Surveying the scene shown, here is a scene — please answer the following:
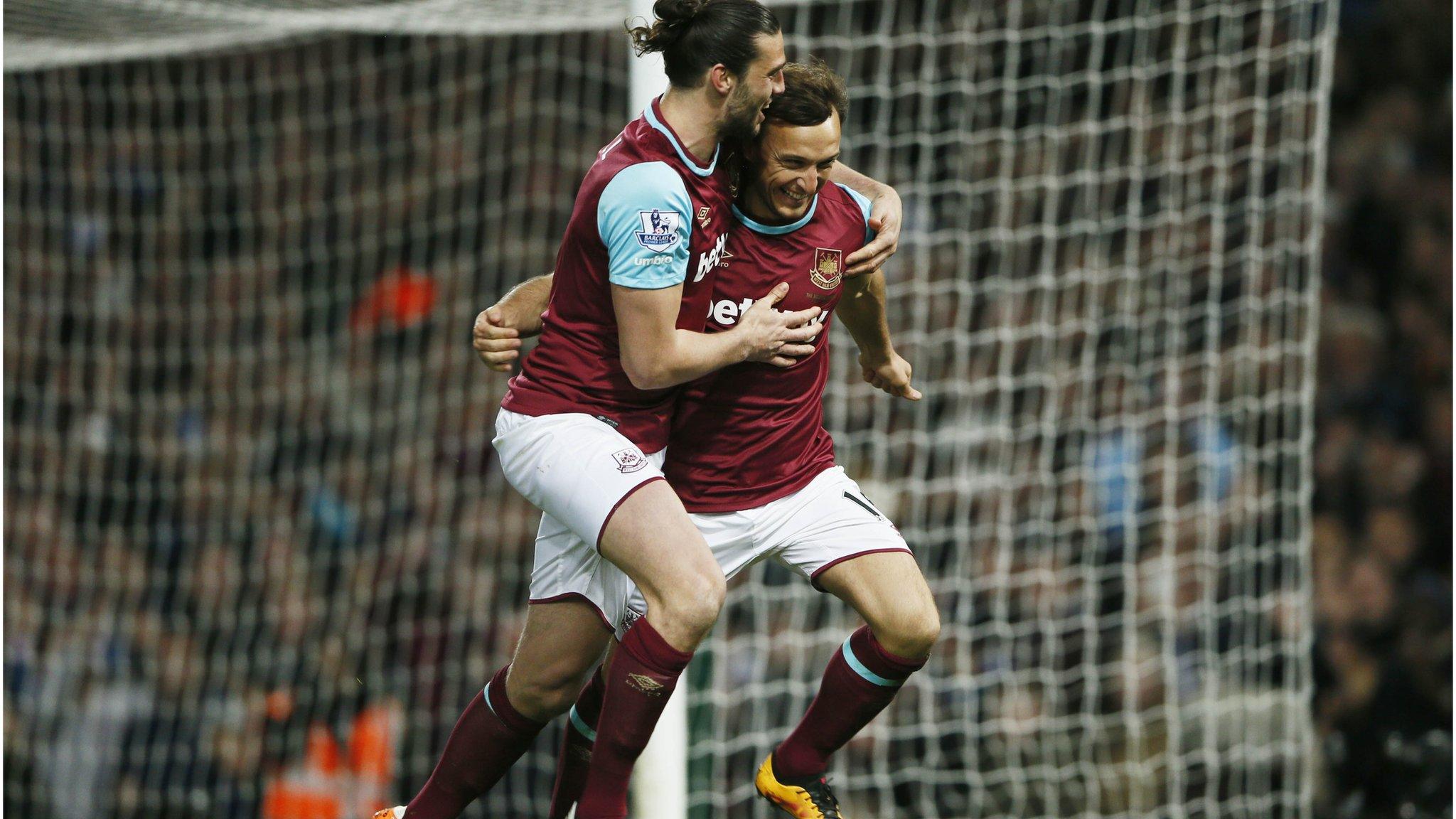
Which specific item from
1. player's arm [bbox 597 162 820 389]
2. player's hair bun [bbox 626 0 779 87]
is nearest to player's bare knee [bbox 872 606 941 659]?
player's arm [bbox 597 162 820 389]

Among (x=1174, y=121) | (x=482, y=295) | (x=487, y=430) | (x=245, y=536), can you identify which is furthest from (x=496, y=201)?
(x=1174, y=121)

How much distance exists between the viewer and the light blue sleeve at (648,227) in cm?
277

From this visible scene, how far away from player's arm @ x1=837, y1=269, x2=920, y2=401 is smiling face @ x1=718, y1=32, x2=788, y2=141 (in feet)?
1.71

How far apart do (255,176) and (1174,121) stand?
505 cm

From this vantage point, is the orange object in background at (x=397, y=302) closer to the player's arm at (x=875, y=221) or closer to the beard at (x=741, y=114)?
the player's arm at (x=875, y=221)

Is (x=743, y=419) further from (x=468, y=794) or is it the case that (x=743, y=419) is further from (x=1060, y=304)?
(x=1060, y=304)

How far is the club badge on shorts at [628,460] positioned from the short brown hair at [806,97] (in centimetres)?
67

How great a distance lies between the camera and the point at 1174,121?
206 inches

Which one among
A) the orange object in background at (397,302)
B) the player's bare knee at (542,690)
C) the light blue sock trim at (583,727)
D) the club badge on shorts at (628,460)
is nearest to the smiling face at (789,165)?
the club badge on shorts at (628,460)

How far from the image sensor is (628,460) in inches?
115

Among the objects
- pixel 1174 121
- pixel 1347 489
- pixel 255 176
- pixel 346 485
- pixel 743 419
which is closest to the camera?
pixel 743 419

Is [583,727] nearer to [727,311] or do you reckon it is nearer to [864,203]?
[727,311]

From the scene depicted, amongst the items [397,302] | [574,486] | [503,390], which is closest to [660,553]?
[574,486]

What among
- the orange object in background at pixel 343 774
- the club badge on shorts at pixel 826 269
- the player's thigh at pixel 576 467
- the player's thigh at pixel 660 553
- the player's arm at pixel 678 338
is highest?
the club badge on shorts at pixel 826 269
